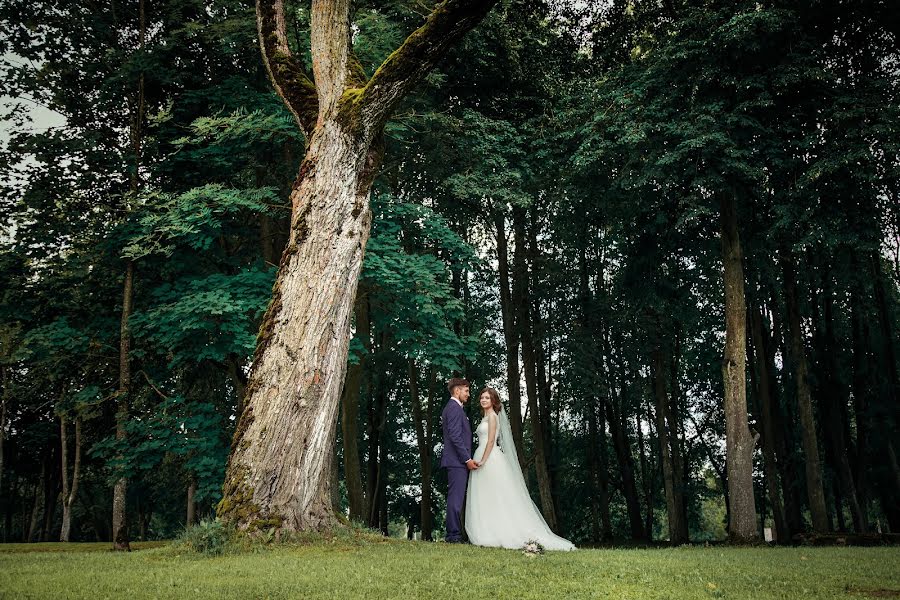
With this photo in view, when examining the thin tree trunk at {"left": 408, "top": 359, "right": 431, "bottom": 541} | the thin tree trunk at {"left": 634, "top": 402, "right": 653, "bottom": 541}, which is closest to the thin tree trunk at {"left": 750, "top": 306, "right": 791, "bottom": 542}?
the thin tree trunk at {"left": 634, "top": 402, "right": 653, "bottom": 541}

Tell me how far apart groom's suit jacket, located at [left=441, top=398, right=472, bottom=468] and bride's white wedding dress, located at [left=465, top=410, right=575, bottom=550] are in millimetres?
495

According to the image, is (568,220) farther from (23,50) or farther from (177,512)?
→ (177,512)

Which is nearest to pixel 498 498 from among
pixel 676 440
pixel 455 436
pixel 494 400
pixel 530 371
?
pixel 455 436

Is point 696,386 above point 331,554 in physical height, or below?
above

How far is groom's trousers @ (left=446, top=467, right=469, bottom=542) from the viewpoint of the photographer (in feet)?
31.1

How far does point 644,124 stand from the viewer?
14.0 m

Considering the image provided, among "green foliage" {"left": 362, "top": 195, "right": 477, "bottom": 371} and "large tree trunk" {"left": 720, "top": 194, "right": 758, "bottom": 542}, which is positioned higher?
"green foliage" {"left": 362, "top": 195, "right": 477, "bottom": 371}

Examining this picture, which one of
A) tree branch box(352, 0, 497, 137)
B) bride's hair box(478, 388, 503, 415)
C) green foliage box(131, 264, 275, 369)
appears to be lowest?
bride's hair box(478, 388, 503, 415)

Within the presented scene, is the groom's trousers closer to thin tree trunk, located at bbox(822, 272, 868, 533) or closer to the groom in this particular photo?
the groom

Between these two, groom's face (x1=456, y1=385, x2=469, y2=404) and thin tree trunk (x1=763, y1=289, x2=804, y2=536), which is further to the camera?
thin tree trunk (x1=763, y1=289, x2=804, y2=536)

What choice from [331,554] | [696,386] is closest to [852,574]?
[331,554]

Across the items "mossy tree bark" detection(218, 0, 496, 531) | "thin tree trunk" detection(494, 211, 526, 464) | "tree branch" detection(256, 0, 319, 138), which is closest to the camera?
"mossy tree bark" detection(218, 0, 496, 531)

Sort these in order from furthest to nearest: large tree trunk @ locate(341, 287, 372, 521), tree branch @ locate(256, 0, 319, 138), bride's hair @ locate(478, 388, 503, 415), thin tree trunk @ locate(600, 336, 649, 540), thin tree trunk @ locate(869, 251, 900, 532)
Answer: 1. thin tree trunk @ locate(600, 336, 649, 540)
2. thin tree trunk @ locate(869, 251, 900, 532)
3. large tree trunk @ locate(341, 287, 372, 521)
4. bride's hair @ locate(478, 388, 503, 415)
5. tree branch @ locate(256, 0, 319, 138)

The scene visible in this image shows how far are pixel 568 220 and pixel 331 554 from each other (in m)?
14.9
